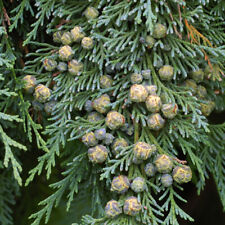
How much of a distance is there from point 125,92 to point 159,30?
211mm

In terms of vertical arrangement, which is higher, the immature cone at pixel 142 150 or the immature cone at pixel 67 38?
the immature cone at pixel 67 38

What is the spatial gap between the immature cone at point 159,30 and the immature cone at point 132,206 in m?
0.48

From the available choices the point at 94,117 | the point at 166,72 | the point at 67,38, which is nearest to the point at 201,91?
the point at 166,72

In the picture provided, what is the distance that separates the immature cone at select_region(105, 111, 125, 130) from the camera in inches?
39.5

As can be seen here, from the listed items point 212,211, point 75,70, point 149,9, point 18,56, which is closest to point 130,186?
point 75,70

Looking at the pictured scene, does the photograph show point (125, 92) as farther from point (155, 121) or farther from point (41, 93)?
point (41, 93)

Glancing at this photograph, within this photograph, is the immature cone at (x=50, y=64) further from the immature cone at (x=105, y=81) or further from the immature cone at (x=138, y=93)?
the immature cone at (x=138, y=93)

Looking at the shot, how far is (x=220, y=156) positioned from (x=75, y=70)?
2.07 feet

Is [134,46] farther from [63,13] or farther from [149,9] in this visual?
[63,13]

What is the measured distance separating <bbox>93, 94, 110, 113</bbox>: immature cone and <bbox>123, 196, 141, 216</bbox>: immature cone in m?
0.28

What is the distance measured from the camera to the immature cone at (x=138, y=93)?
0.99m

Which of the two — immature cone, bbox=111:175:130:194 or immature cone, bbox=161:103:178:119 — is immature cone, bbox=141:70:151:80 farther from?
immature cone, bbox=111:175:130:194

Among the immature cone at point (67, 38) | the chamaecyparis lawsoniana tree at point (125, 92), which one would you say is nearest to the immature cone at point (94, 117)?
the chamaecyparis lawsoniana tree at point (125, 92)

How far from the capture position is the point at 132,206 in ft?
3.13
